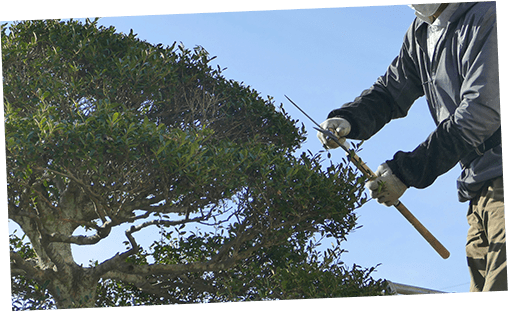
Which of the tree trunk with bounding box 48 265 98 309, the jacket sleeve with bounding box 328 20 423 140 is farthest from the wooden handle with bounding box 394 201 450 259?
the tree trunk with bounding box 48 265 98 309

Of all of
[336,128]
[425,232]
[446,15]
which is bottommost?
[425,232]

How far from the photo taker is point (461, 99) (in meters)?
2.85

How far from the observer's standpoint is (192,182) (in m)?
3.07

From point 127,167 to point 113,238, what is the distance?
540 mm

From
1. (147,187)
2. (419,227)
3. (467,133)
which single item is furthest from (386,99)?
(147,187)

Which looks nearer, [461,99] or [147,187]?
[461,99]

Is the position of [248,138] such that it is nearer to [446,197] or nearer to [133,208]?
[133,208]

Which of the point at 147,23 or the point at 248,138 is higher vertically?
the point at 147,23

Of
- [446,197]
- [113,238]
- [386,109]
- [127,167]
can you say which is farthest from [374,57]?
[113,238]

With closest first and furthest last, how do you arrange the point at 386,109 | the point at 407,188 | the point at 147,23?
the point at 407,188 → the point at 386,109 → the point at 147,23

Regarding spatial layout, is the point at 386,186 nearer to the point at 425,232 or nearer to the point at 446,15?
the point at 425,232

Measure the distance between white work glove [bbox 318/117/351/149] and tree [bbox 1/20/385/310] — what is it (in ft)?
0.63

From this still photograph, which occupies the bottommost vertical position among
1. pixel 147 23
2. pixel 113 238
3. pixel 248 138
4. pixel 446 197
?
pixel 446 197

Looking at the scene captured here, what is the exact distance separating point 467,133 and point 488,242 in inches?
26.1
